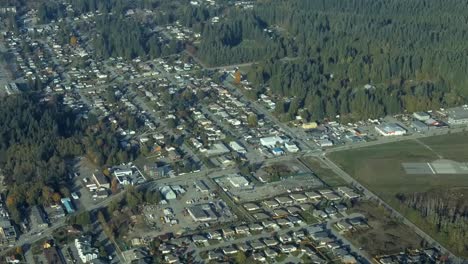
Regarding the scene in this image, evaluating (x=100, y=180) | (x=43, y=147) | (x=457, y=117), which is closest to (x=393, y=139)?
(x=457, y=117)

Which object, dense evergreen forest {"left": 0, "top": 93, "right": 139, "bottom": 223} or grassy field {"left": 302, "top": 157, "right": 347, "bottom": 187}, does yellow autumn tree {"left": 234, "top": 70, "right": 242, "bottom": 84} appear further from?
grassy field {"left": 302, "top": 157, "right": 347, "bottom": 187}

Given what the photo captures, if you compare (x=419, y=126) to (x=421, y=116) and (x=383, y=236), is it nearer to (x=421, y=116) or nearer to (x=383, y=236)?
(x=421, y=116)

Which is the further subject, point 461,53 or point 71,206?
point 461,53

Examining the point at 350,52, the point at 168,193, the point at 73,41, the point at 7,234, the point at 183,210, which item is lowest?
the point at 183,210

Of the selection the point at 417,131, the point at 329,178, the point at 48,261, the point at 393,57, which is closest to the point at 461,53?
the point at 393,57

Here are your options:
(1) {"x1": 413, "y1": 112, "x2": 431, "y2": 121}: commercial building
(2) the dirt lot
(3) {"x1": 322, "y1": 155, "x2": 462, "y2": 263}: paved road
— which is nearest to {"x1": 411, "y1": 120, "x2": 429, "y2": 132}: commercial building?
(1) {"x1": 413, "y1": 112, "x2": 431, "y2": 121}: commercial building

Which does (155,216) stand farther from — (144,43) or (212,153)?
(144,43)
